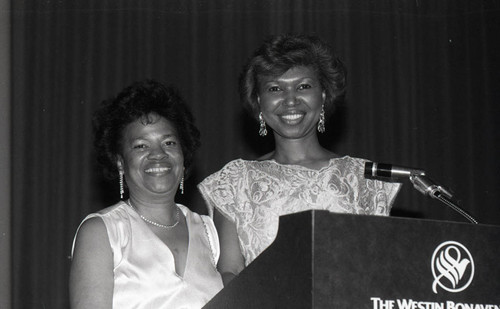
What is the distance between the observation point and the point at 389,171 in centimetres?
201

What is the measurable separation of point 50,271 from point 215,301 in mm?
3435

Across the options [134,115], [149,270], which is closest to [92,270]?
[149,270]

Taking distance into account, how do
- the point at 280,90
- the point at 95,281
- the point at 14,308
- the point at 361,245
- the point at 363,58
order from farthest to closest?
1. the point at 363,58
2. the point at 14,308
3. the point at 280,90
4. the point at 95,281
5. the point at 361,245

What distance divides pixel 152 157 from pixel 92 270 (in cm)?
47

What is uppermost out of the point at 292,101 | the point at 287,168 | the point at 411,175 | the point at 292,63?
the point at 292,63

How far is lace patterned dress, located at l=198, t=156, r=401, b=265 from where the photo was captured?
3037 millimetres

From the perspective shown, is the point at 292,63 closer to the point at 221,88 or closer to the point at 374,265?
the point at 374,265

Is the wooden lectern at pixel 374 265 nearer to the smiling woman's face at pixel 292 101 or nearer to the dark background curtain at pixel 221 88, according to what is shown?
the smiling woman's face at pixel 292 101

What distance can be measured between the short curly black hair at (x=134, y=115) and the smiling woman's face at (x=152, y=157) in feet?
0.09

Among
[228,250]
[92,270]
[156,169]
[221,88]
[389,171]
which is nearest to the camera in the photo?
[389,171]

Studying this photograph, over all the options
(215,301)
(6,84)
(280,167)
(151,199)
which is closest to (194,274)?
(151,199)

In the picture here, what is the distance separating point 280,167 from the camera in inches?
124

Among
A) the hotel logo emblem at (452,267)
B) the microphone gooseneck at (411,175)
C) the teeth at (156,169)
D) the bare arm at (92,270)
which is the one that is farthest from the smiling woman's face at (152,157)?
the hotel logo emblem at (452,267)

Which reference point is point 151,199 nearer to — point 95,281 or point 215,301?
point 95,281
